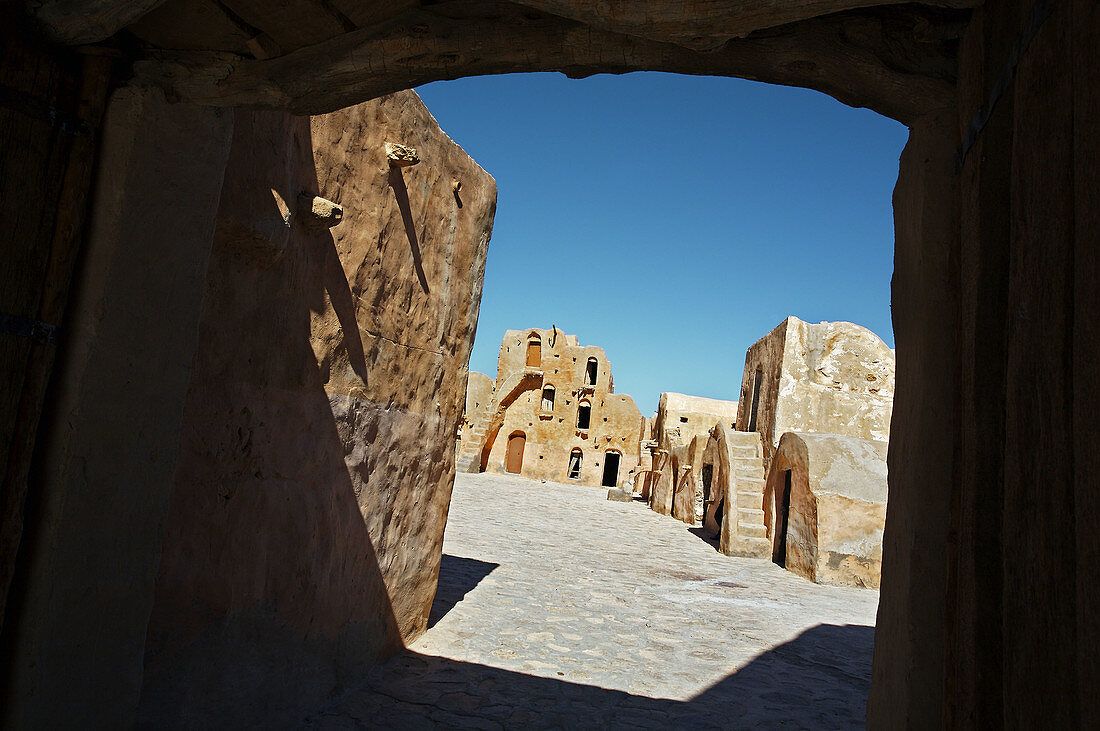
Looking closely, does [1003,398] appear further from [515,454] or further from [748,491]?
[515,454]

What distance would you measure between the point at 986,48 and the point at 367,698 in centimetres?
412

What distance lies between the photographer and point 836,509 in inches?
360

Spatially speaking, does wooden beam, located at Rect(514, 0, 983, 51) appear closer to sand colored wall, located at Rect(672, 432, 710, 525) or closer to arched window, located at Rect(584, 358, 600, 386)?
sand colored wall, located at Rect(672, 432, 710, 525)

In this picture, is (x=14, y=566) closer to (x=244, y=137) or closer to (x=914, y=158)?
(x=244, y=137)

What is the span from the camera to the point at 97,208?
2221 millimetres

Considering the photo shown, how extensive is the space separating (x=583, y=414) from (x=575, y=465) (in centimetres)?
249

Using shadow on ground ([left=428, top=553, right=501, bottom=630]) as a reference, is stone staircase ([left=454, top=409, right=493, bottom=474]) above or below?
above

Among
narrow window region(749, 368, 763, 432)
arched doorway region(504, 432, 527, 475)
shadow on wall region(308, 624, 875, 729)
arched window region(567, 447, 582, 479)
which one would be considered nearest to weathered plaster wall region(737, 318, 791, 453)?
narrow window region(749, 368, 763, 432)

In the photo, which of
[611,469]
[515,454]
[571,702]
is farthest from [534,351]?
[571,702]

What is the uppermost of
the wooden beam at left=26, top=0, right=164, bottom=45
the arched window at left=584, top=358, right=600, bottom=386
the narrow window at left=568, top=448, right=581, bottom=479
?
the arched window at left=584, top=358, right=600, bottom=386

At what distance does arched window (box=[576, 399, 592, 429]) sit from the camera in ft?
106

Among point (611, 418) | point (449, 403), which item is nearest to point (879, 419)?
point (449, 403)

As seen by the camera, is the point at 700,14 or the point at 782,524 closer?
the point at 700,14

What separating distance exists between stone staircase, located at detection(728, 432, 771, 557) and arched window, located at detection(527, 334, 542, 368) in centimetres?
1898
